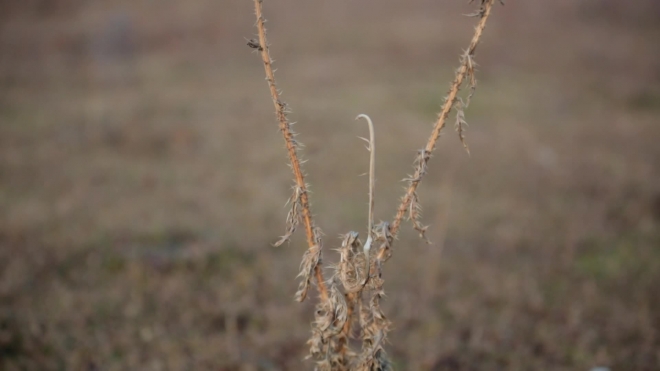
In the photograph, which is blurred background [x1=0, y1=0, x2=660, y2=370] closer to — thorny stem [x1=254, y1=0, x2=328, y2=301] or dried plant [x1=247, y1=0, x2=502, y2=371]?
dried plant [x1=247, y1=0, x2=502, y2=371]

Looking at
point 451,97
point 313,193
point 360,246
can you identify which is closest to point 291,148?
point 360,246

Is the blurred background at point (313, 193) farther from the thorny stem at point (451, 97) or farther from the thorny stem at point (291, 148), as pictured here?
the thorny stem at point (291, 148)

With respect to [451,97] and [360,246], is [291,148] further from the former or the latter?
[451,97]

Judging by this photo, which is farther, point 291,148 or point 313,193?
point 313,193

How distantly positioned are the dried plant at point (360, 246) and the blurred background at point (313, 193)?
0.72 feet

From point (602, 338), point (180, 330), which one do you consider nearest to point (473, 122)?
point (602, 338)

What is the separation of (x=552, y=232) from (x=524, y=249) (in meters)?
0.55

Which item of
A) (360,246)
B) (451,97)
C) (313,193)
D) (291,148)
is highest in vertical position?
(451,97)

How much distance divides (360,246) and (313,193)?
3.04 meters

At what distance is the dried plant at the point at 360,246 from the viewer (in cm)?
172

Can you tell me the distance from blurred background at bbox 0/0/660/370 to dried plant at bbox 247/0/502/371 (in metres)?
0.22

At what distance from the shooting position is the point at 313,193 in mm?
4867

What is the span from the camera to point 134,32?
15156 mm

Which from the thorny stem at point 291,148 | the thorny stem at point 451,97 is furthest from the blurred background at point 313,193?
the thorny stem at point 291,148
